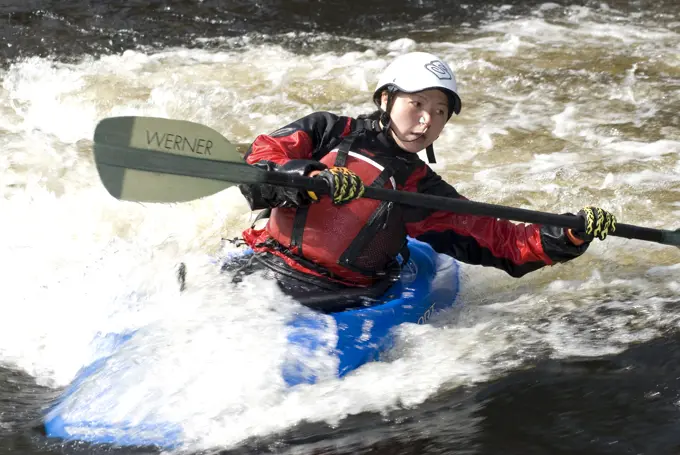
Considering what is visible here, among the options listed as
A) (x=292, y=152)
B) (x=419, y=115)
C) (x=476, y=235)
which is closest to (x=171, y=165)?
(x=292, y=152)

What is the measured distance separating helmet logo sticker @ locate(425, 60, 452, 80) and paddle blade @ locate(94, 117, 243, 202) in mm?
909

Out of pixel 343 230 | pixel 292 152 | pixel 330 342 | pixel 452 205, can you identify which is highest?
pixel 292 152

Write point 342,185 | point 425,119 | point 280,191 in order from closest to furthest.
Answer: point 342,185, point 280,191, point 425,119

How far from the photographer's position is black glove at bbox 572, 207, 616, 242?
12.3 ft

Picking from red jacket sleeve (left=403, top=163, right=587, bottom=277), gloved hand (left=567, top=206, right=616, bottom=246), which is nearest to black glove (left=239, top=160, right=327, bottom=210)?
red jacket sleeve (left=403, top=163, right=587, bottom=277)

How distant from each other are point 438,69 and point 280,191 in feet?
2.81

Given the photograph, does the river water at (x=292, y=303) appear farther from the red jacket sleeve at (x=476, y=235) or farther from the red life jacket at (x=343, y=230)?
the red jacket sleeve at (x=476, y=235)

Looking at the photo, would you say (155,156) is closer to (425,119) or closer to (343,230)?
(343,230)

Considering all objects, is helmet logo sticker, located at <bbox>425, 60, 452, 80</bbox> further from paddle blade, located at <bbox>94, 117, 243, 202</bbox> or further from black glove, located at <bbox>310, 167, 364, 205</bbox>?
paddle blade, located at <bbox>94, 117, 243, 202</bbox>

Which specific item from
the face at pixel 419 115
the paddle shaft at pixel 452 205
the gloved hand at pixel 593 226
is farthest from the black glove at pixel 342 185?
the gloved hand at pixel 593 226

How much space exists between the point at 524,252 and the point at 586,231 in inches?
12.0

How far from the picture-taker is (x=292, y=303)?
3.76 metres

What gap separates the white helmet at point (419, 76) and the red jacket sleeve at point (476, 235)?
425mm

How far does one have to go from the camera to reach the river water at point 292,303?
3262 millimetres
